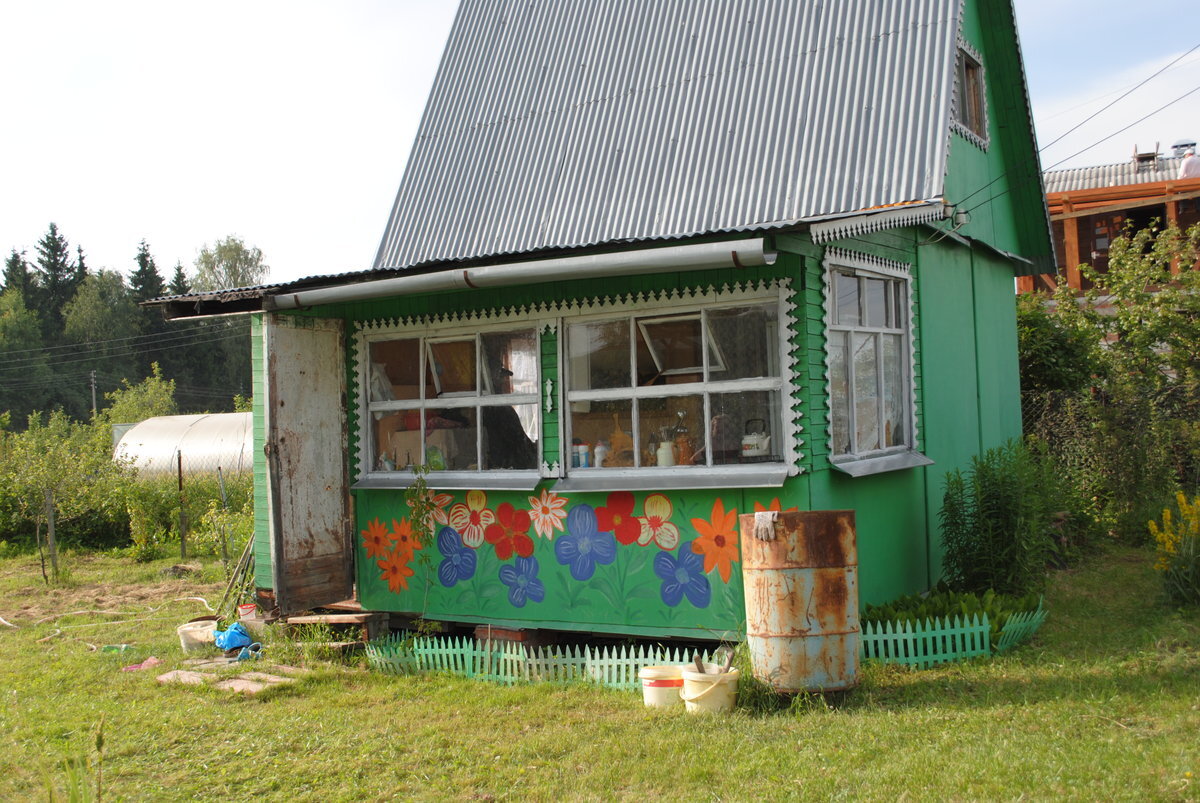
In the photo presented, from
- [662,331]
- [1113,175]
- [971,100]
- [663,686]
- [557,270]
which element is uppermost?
[1113,175]

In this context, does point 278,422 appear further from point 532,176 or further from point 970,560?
point 970,560

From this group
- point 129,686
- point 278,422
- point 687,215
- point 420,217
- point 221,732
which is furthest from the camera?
point 420,217

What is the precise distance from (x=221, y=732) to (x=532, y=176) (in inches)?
293

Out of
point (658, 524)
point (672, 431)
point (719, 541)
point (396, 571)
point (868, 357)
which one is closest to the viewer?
point (719, 541)

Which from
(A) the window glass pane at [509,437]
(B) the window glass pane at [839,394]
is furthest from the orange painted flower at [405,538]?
(B) the window glass pane at [839,394]

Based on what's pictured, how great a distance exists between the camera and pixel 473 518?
29.3 ft

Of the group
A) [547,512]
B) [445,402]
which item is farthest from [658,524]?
[445,402]

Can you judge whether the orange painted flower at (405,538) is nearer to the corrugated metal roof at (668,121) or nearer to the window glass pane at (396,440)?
the window glass pane at (396,440)

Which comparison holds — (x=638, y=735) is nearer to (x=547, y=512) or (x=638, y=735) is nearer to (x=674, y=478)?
(x=674, y=478)

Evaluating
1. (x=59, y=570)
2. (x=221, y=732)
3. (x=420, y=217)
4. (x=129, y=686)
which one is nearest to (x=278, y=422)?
(x=129, y=686)

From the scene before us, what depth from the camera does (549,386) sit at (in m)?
8.56

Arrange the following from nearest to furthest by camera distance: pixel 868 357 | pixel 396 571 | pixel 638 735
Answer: pixel 638 735
pixel 868 357
pixel 396 571

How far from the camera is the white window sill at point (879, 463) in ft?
26.2

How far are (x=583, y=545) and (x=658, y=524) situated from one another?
2.34 ft
